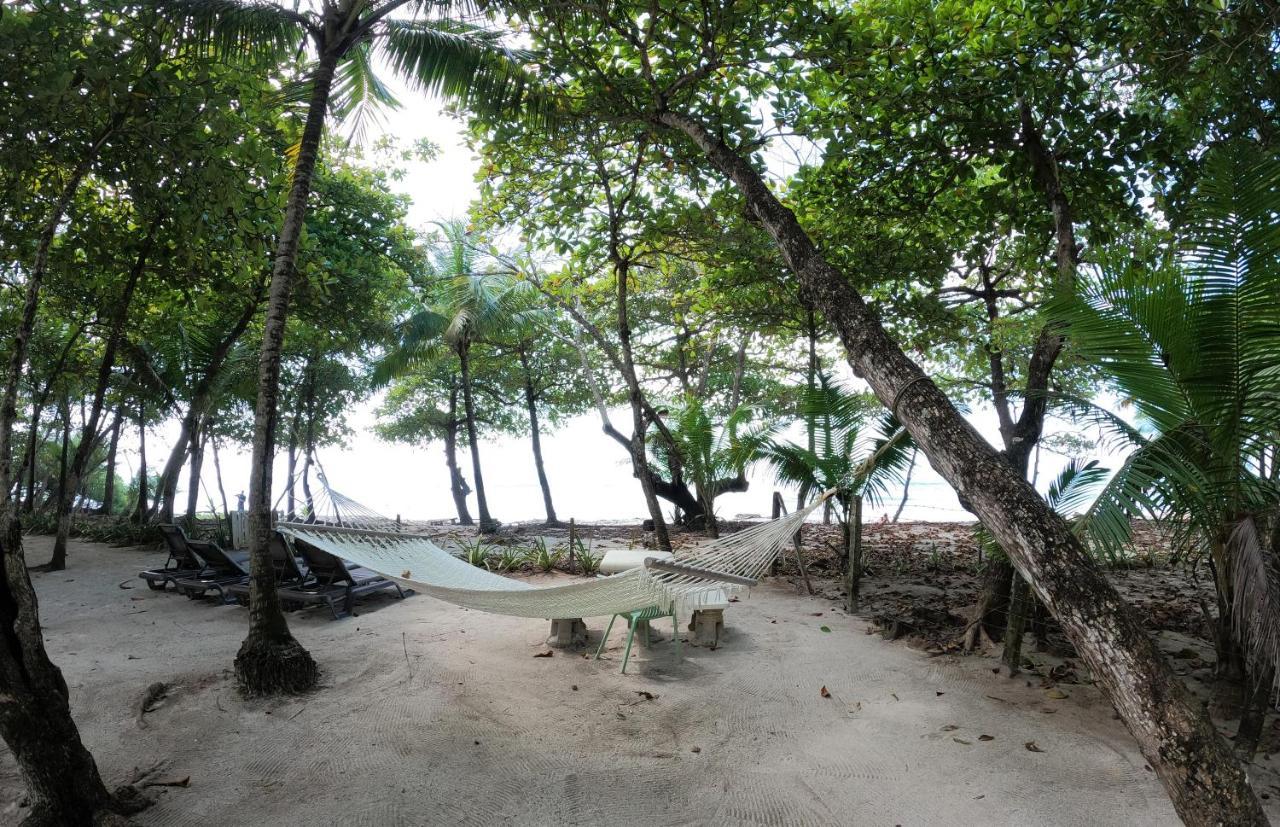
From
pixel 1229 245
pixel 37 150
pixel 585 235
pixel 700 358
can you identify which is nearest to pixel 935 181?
pixel 1229 245

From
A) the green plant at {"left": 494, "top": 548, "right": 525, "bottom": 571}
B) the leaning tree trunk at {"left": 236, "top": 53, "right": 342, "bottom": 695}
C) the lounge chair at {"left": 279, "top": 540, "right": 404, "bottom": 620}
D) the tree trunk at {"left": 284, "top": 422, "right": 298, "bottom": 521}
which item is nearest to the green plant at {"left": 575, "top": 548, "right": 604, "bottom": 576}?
the green plant at {"left": 494, "top": 548, "right": 525, "bottom": 571}

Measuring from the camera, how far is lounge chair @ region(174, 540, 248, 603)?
5551 millimetres

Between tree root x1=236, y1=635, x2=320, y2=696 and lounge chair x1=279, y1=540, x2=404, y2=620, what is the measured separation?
60.5 inches

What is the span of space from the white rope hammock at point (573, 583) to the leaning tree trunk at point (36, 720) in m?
1.54

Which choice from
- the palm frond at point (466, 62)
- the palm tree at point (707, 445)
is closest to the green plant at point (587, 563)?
the palm tree at point (707, 445)

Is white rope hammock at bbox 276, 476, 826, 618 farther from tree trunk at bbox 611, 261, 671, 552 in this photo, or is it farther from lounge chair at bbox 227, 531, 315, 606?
tree trunk at bbox 611, 261, 671, 552

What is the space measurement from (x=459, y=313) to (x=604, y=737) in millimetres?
8711

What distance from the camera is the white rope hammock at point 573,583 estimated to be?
3006 mm

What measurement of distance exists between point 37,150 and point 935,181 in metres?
5.14

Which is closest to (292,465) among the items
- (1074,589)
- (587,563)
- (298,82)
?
(587,563)

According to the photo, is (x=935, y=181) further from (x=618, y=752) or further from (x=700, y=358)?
(x=700, y=358)

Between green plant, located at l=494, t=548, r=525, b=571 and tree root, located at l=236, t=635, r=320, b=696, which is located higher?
green plant, located at l=494, t=548, r=525, b=571

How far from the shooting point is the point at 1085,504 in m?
2.76

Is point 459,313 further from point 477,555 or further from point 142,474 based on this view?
point 142,474
